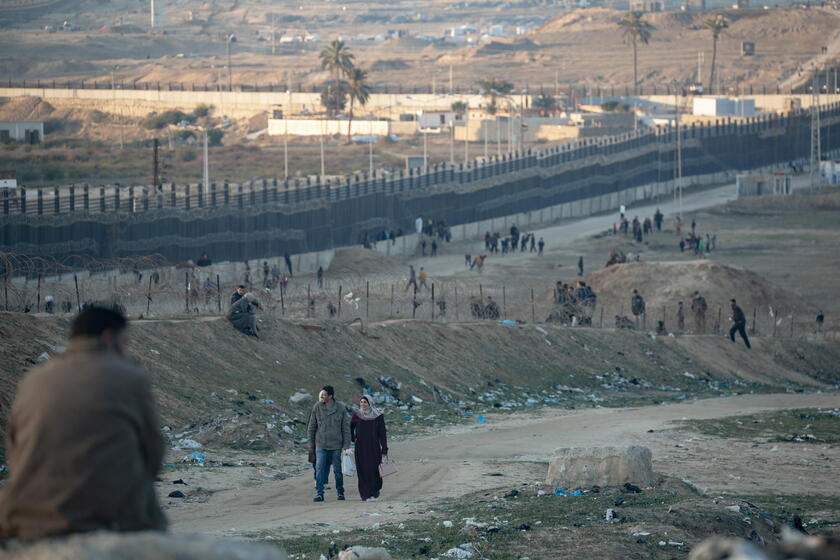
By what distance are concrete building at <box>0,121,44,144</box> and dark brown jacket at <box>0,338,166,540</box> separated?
335ft

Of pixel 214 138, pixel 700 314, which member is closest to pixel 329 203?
pixel 700 314

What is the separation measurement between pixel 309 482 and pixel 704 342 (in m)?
19.3

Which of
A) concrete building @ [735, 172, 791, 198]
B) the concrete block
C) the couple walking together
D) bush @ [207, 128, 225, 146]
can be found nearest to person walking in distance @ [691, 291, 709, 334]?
the concrete block

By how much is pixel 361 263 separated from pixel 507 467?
1365 inches

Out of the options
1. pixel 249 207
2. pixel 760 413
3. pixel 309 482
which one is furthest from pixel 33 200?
pixel 309 482

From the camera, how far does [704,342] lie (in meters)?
33.2

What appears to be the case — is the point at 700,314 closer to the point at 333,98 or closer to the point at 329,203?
the point at 329,203

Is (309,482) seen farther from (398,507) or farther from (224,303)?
(224,303)

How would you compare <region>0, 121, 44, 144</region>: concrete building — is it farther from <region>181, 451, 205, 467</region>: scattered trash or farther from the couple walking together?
the couple walking together

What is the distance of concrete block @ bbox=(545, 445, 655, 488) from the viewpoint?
1484 cm

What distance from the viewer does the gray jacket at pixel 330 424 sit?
46.6 ft

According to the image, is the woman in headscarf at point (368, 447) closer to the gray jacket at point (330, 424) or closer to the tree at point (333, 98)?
the gray jacket at point (330, 424)

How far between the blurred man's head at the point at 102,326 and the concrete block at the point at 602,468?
1018 cm

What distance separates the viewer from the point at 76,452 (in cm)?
484
